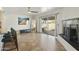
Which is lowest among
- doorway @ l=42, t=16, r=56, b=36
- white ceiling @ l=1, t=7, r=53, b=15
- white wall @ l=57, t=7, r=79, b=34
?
doorway @ l=42, t=16, r=56, b=36

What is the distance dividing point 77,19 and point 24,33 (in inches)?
36.4

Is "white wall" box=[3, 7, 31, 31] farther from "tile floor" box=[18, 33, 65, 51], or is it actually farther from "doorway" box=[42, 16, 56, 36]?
"doorway" box=[42, 16, 56, 36]

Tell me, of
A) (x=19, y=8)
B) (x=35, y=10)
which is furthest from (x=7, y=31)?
(x=35, y=10)

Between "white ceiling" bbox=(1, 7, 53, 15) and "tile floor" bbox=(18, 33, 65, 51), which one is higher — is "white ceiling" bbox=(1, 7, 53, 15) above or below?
above

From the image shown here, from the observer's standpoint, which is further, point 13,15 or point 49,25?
point 49,25

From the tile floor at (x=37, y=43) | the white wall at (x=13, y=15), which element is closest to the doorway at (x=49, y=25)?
the tile floor at (x=37, y=43)

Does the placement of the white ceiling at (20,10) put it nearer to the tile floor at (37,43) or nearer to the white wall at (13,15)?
the white wall at (13,15)

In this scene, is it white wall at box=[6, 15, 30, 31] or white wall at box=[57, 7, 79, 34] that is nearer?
white wall at box=[57, 7, 79, 34]

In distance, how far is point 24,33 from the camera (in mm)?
2191

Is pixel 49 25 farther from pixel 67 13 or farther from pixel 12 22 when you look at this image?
pixel 12 22

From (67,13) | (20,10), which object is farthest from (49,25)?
(20,10)

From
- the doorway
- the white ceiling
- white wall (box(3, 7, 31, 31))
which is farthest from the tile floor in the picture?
the white ceiling

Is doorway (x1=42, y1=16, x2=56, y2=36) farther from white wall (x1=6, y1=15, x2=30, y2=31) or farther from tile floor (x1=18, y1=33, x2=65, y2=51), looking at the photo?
white wall (x1=6, y1=15, x2=30, y2=31)
